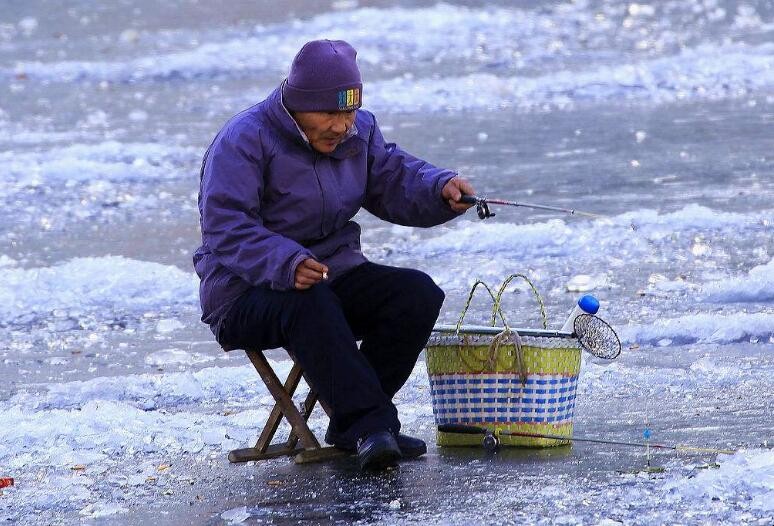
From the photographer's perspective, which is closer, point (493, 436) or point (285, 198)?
point (285, 198)

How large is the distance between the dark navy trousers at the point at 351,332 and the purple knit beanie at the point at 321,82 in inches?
21.5

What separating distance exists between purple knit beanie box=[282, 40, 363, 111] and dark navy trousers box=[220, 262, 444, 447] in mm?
546

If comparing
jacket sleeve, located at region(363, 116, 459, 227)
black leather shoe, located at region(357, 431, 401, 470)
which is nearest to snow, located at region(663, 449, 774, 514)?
black leather shoe, located at region(357, 431, 401, 470)

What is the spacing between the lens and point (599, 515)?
3982 mm

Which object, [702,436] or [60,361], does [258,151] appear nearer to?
[702,436]

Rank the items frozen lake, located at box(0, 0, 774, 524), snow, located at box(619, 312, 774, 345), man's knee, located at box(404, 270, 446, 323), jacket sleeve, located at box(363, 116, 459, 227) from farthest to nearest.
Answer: snow, located at box(619, 312, 774, 345)
jacket sleeve, located at box(363, 116, 459, 227)
man's knee, located at box(404, 270, 446, 323)
frozen lake, located at box(0, 0, 774, 524)

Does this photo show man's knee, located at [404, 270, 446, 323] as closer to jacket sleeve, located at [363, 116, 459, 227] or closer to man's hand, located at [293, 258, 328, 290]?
jacket sleeve, located at [363, 116, 459, 227]

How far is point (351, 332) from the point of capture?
462 centimetres

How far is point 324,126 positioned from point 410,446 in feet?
3.35

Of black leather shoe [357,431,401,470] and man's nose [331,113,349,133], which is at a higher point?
man's nose [331,113,349,133]

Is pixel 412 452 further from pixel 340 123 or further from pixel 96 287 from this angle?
pixel 96 287

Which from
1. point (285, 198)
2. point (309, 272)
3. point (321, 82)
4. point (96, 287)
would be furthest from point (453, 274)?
point (309, 272)

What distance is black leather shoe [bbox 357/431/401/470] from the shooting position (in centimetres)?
452

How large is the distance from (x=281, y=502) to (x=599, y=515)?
0.93m
